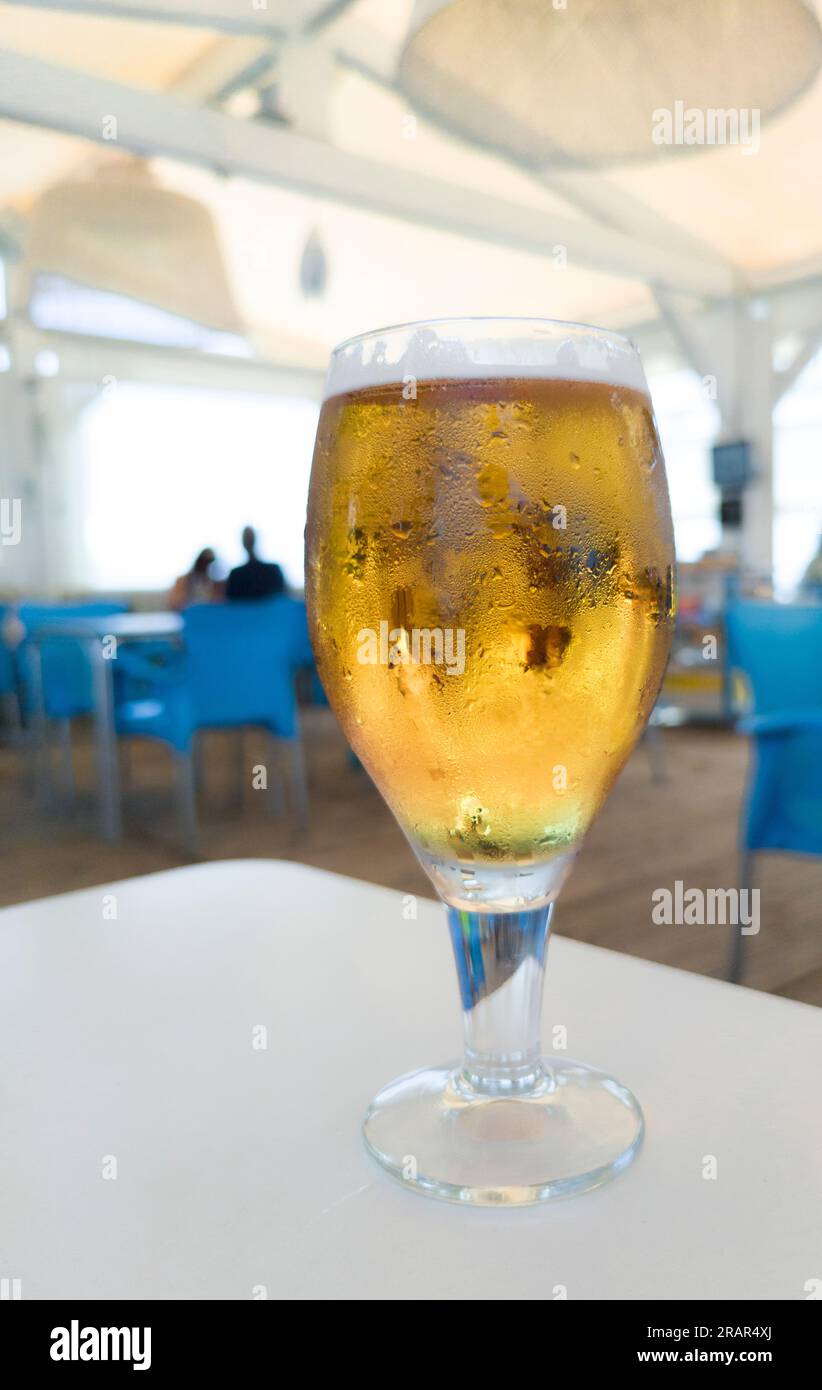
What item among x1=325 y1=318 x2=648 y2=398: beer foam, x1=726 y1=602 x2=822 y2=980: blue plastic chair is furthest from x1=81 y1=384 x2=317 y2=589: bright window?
x1=325 y1=318 x2=648 y2=398: beer foam

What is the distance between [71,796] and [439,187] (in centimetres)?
543

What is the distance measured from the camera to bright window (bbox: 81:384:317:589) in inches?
380

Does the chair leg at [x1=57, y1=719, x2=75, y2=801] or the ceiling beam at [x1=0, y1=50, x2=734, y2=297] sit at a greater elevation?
the ceiling beam at [x1=0, y1=50, x2=734, y2=297]

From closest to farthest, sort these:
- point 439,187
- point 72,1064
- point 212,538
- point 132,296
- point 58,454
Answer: point 72,1064 < point 439,187 < point 132,296 < point 58,454 < point 212,538

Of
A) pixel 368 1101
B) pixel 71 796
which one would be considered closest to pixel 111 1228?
pixel 368 1101

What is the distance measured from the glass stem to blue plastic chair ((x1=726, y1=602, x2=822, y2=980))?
1.54 meters

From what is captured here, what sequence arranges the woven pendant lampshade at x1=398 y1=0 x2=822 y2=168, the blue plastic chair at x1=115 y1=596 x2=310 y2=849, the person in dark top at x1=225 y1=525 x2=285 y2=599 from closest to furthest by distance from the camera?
the blue plastic chair at x1=115 y1=596 x2=310 y2=849, the person in dark top at x1=225 y1=525 x2=285 y2=599, the woven pendant lampshade at x1=398 y1=0 x2=822 y2=168

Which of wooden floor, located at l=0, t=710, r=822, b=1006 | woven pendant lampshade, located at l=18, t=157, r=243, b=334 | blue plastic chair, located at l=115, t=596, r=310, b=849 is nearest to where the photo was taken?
wooden floor, located at l=0, t=710, r=822, b=1006

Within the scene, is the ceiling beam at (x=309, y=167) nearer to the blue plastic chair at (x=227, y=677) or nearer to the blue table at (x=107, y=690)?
the blue table at (x=107, y=690)

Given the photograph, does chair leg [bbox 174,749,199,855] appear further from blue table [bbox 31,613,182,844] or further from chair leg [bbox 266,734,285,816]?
chair leg [bbox 266,734,285,816]

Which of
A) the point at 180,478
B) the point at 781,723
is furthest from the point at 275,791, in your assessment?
the point at 180,478

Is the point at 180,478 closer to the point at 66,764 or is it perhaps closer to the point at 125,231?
the point at 125,231

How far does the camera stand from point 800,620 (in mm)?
1972

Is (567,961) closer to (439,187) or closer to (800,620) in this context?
(800,620)
